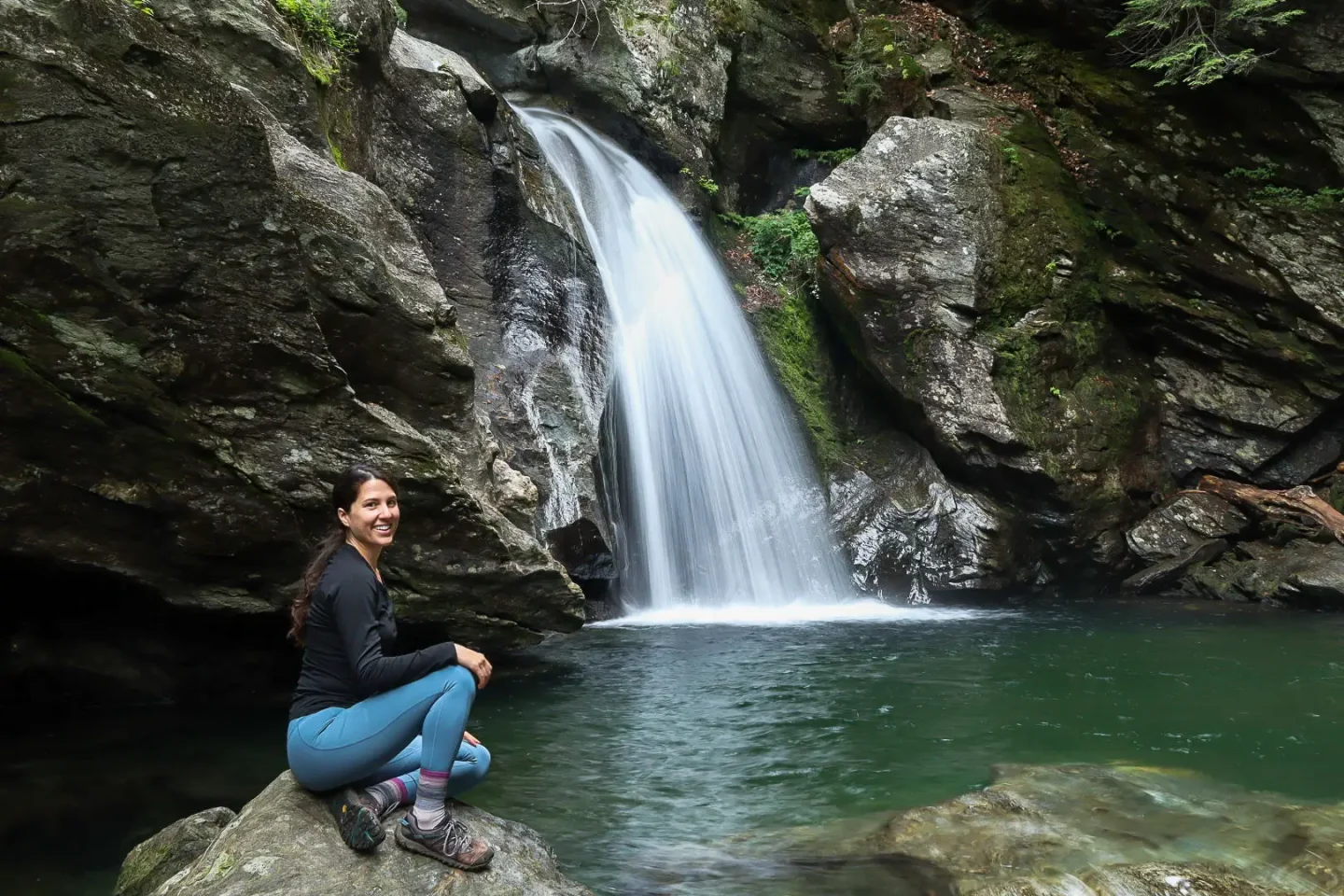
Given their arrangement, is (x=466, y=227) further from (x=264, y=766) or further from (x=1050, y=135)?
(x=1050, y=135)

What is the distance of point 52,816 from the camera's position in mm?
5410

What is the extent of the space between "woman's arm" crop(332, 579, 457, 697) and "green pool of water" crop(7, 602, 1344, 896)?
75.8 inches

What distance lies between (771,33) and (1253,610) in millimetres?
13844

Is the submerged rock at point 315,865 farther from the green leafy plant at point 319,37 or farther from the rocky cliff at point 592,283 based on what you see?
the green leafy plant at point 319,37

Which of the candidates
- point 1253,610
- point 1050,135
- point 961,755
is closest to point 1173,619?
point 1253,610

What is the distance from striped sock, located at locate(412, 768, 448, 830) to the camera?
3557 mm

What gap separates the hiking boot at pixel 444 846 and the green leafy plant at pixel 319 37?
8584 millimetres

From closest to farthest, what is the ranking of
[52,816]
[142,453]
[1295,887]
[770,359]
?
[1295,887], [52,816], [142,453], [770,359]

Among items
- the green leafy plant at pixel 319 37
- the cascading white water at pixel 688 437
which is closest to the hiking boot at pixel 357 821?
the green leafy plant at pixel 319 37

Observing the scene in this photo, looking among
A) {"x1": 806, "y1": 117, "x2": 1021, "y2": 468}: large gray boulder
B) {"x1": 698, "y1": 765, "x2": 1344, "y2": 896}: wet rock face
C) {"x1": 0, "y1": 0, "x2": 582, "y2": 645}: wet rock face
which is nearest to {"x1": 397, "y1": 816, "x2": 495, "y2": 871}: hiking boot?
{"x1": 698, "y1": 765, "x2": 1344, "y2": 896}: wet rock face

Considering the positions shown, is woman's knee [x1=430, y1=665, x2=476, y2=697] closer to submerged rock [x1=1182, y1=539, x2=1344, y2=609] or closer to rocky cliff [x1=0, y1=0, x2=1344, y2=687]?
rocky cliff [x1=0, y1=0, x2=1344, y2=687]

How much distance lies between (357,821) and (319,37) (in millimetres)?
9843

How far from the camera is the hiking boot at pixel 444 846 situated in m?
3.54

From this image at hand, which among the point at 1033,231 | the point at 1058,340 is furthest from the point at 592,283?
the point at 1058,340
